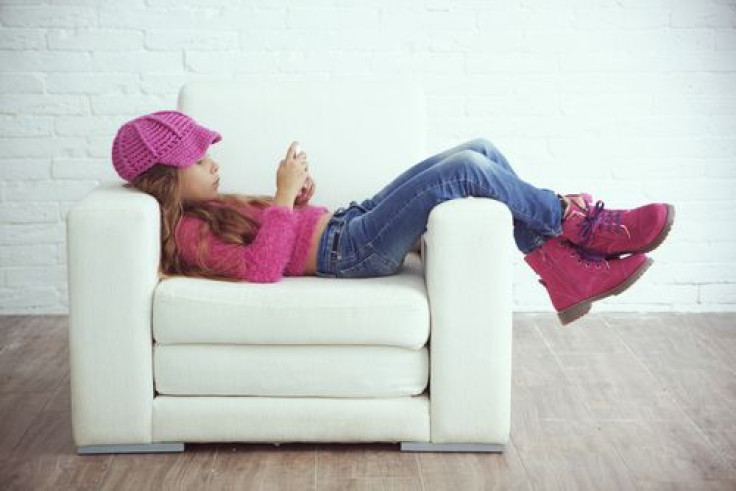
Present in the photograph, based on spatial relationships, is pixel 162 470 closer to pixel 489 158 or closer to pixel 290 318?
pixel 290 318

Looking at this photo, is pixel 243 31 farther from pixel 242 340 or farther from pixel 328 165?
pixel 242 340

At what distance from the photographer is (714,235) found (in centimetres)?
388

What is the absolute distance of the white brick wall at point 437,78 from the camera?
3.71m

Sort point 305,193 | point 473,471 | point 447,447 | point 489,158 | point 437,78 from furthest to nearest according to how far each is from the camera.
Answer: point 437,78 < point 305,193 < point 489,158 < point 447,447 < point 473,471

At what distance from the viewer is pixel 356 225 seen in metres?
2.79

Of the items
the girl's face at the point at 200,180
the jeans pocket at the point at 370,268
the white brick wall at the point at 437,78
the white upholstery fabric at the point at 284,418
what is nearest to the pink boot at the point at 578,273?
the jeans pocket at the point at 370,268

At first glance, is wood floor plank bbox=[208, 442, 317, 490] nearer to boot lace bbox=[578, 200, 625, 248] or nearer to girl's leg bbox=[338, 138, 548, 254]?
girl's leg bbox=[338, 138, 548, 254]

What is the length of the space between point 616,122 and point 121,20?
5.85 ft

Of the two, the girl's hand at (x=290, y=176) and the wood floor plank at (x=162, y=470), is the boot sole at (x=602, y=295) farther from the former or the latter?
the wood floor plank at (x=162, y=470)

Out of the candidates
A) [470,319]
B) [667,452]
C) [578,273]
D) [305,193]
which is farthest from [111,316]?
[667,452]

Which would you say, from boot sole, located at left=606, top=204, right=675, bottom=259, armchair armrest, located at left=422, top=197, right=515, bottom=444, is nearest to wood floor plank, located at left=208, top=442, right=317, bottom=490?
armchair armrest, located at left=422, top=197, right=515, bottom=444

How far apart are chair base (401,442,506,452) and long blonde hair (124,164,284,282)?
0.59 m

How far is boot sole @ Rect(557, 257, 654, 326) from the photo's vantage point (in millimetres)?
2725

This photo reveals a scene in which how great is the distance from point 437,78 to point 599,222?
123 cm
